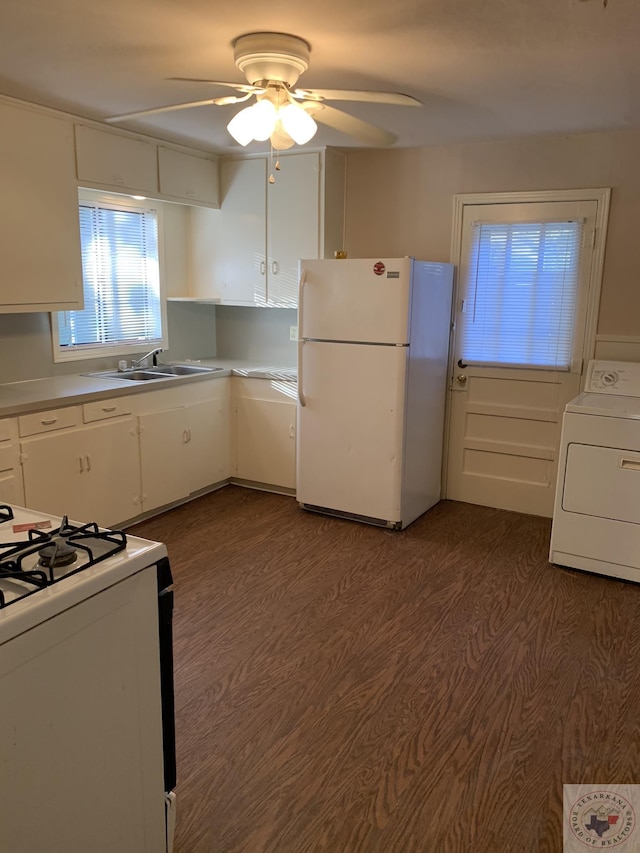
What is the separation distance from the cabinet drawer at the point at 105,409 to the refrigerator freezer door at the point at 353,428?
1.06 metres

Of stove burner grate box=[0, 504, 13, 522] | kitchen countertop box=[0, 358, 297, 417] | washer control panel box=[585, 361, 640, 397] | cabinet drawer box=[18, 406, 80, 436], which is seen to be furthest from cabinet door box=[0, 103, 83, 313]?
washer control panel box=[585, 361, 640, 397]

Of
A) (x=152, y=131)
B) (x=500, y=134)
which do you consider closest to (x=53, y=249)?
(x=152, y=131)

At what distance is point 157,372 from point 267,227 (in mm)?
1244

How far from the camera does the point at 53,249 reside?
341cm

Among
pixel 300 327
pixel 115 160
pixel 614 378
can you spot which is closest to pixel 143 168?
pixel 115 160

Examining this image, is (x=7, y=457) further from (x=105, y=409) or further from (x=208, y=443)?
(x=208, y=443)

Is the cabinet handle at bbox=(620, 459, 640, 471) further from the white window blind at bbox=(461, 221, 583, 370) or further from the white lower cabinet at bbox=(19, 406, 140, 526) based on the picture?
the white lower cabinet at bbox=(19, 406, 140, 526)

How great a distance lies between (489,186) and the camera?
4.00 meters

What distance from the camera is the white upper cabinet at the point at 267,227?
419 centimetres

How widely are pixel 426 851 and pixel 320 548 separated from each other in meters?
1.99

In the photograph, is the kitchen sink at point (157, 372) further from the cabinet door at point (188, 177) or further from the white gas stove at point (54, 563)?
the white gas stove at point (54, 563)

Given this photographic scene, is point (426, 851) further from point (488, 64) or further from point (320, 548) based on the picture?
point (488, 64)

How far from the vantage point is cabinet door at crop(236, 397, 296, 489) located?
4309 millimetres

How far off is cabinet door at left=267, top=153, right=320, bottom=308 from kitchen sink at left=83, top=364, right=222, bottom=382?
72cm
